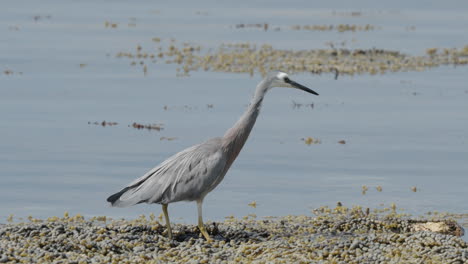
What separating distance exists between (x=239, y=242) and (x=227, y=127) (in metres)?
6.77

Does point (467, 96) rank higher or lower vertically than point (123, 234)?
higher

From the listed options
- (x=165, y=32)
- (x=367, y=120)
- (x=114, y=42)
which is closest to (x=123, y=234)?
(x=367, y=120)

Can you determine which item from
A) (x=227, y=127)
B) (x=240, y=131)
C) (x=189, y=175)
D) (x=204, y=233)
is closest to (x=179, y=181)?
(x=189, y=175)

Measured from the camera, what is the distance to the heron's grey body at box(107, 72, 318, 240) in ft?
36.5

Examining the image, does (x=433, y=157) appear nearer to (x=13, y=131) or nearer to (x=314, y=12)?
(x=13, y=131)

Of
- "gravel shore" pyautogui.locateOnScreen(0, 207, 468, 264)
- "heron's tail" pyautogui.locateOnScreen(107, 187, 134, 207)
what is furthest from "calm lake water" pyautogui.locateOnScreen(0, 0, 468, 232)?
"heron's tail" pyautogui.locateOnScreen(107, 187, 134, 207)

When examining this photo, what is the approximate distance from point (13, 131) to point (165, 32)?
605 inches

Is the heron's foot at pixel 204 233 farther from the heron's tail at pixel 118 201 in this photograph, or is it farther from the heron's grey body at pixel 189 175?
the heron's tail at pixel 118 201

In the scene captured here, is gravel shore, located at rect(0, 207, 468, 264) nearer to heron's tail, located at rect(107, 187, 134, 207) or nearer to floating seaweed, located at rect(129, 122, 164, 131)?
heron's tail, located at rect(107, 187, 134, 207)

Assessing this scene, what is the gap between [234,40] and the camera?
98.0ft

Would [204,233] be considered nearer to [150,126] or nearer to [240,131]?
[240,131]

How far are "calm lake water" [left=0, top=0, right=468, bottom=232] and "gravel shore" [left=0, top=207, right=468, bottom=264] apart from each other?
697 millimetres

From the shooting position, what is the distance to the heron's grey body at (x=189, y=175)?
1112 cm

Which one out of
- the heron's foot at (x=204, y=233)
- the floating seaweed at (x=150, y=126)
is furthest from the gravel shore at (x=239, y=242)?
the floating seaweed at (x=150, y=126)
